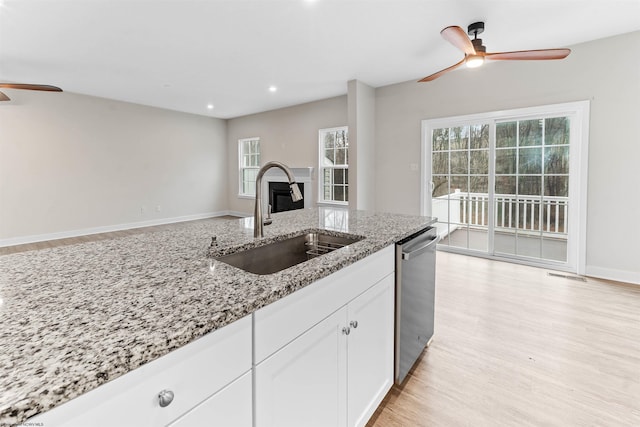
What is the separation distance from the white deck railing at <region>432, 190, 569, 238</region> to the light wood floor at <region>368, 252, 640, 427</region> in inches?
38.0

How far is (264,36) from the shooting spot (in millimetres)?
3410

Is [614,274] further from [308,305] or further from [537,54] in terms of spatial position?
[308,305]

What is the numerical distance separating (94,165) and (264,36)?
4688 millimetres

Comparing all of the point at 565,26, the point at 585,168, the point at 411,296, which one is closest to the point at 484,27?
the point at 565,26

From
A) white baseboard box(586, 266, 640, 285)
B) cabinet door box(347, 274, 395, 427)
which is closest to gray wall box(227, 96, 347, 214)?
white baseboard box(586, 266, 640, 285)

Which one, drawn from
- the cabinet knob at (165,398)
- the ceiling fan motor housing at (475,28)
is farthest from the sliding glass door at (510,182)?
the cabinet knob at (165,398)

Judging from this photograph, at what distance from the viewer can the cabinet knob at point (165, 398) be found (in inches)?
24.1

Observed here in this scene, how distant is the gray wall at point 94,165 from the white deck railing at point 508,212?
5.79m

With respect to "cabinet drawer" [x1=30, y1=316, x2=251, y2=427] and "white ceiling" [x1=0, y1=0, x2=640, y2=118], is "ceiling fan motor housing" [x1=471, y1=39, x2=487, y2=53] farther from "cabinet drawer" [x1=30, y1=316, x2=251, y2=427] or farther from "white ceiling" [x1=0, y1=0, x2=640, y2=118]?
"cabinet drawer" [x1=30, y1=316, x2=251, y2=427]

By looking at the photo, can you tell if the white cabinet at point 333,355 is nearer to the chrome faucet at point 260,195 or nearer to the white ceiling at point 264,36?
the chrome faucet at point 260,195

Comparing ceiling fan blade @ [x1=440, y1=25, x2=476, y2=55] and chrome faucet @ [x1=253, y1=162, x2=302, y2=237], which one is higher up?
ceiling fan blade @ [x1=440, y1=25, x2=476, y2=55]

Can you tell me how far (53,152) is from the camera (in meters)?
5.52

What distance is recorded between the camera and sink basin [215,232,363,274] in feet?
4.80

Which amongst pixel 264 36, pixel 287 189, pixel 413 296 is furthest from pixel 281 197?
pixel 413 296
